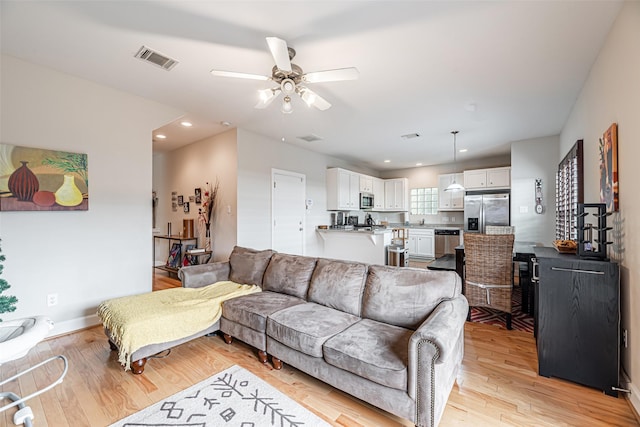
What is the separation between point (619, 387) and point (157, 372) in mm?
3380

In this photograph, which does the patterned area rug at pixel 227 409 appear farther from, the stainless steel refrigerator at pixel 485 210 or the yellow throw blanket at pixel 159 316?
the stainless steel refrigerator at pixel 485 210

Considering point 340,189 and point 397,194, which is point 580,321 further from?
point 397,194

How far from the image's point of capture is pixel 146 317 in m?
2.16

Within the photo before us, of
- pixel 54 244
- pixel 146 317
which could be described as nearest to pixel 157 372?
pixel 146 317

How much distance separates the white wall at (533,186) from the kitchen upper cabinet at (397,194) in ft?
9.97

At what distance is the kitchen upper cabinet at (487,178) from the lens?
20.0ft

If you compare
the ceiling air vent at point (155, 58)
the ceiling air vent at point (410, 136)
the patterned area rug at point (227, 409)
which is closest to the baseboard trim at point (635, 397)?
the patterned area rug at point (227, 409)

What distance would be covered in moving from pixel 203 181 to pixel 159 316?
334 centimetres

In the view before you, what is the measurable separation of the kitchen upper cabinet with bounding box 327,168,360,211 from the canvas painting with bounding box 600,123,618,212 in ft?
14.4

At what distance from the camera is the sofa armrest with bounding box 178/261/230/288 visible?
3.02 m

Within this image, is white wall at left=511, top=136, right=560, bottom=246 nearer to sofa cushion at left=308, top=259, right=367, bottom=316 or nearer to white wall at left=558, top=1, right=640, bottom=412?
white wall at left=558, top=1, right=640, bottom=412

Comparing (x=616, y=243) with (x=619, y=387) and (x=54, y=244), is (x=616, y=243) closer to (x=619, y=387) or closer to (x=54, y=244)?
(x=619, y=387)

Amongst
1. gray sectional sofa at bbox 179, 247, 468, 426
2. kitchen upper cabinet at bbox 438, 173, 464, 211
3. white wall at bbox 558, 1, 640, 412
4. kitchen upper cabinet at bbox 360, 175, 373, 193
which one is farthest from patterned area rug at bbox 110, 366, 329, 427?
kitchen upper cabinet at bbox 438, 173, 464, 211

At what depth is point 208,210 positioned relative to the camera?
486 cm
